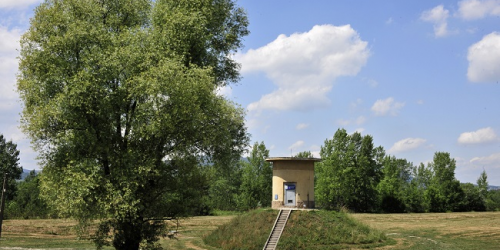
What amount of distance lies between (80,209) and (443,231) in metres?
44.9

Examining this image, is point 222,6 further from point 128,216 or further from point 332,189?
point 332,189

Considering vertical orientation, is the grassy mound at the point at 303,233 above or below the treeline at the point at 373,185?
below

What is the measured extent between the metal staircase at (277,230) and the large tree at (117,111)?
13.0 m

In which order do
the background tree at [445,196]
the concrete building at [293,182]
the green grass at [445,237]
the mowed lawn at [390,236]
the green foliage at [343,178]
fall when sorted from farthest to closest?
the background tree at [445,196]
the green foliage at [343,178]
the concrete building at [293,182]
the mowed lawn at [390,236]
the green grass at [445,237]

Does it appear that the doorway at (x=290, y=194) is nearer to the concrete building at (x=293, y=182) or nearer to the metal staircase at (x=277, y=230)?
the concrete building at (x=293, y=182)

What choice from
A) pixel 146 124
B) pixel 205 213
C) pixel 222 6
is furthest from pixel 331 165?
pixel 146 124

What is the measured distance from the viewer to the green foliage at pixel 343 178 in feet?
309

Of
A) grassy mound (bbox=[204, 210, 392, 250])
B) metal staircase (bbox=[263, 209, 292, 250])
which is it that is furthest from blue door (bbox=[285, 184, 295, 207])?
grassy mound (bbox=[204, 210, 392, 250])

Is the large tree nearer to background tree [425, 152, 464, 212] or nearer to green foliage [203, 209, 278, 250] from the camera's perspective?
green foliage [203, 209, 278, 250]

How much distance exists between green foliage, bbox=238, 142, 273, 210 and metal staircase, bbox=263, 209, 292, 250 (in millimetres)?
56532

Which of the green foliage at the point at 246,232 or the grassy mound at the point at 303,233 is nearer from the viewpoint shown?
the grassy mound at the point at 303,233

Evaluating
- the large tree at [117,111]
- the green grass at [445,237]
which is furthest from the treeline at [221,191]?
the green grass at [445,237]

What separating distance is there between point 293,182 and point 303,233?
5454 millimetres

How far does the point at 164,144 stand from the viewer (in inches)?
1148
